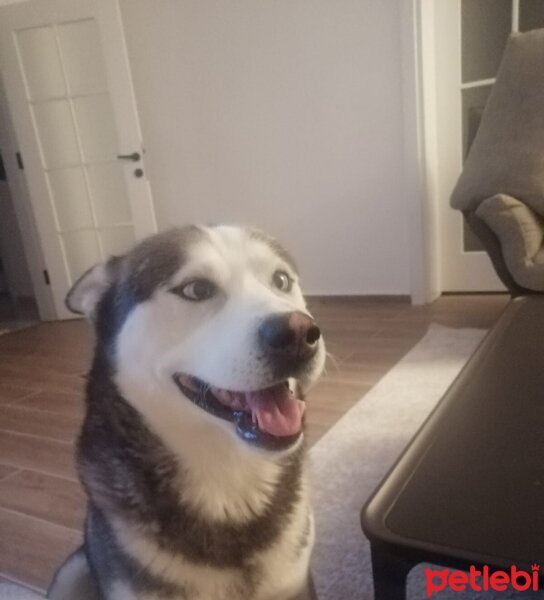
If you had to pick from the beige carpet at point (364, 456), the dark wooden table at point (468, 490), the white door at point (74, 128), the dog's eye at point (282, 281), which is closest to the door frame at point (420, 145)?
the beige carpet at point (364, 456)

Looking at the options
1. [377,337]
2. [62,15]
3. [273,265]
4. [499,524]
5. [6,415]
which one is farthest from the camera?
[62,15]

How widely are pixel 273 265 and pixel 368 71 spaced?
253cm

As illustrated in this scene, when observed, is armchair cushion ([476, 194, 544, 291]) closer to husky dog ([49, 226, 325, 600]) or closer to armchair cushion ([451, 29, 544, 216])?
armchair cushion ([451, 29, 544, 216])

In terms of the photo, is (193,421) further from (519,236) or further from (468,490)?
(519,236)

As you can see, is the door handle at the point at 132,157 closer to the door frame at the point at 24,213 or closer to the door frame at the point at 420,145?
the door frame at the point at 24,213

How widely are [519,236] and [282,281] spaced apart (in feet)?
→ 4.53

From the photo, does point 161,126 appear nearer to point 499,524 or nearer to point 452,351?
point 452,351

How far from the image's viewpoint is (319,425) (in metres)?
1.88

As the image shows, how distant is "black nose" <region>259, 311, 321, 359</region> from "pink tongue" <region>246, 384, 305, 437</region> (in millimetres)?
104

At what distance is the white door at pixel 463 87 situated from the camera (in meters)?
2.94

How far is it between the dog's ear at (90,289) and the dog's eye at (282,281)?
0.96 feet

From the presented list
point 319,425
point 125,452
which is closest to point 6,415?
point 319,425

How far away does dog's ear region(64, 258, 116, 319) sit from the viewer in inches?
37.6

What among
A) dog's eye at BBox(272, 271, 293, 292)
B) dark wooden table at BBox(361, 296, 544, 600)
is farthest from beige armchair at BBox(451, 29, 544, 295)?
dog's eye at BBox(272, 271, 293, 292)
